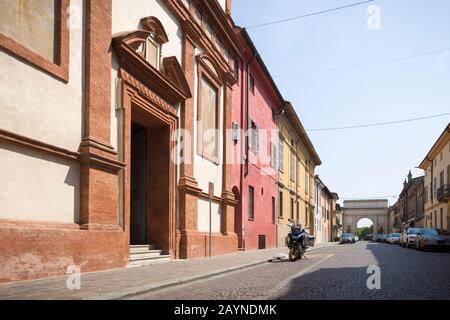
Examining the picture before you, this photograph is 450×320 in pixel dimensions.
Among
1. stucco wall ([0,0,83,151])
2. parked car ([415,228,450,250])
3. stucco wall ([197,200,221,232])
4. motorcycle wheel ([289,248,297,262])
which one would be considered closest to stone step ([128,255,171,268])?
stucco wall ([197,200,221,232])

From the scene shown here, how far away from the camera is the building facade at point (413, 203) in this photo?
63094 millimetres

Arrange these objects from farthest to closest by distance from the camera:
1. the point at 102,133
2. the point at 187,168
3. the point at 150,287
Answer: the point at 187,168, the point at 102,133, the point at 150,287

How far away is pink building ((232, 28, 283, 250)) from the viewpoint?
2320cm

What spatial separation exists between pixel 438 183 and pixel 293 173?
55.5 feet

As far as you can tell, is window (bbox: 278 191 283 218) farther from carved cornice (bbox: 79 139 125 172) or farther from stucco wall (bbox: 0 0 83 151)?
stucco wall (bbox: 0 0 83 151)

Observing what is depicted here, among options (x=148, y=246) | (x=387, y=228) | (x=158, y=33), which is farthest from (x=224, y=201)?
(x=387, y=228)

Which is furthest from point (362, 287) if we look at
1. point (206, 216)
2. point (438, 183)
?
point (438, 183)

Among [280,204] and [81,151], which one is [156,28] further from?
[280,204]

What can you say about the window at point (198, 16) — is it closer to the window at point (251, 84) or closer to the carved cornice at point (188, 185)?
the carved cornice at point (188, 185)

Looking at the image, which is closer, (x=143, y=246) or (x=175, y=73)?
(x=143, y=246)

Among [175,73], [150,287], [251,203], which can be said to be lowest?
[150,287]

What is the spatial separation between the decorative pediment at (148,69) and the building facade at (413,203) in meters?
51.2

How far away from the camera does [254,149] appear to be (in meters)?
26.3
